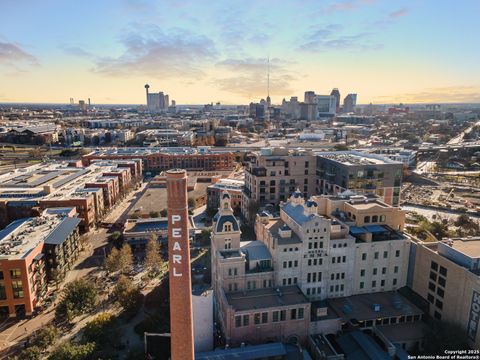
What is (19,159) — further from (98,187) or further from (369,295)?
(369,295)

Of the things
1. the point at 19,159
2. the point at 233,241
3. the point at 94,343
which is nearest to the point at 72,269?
the point at 94,343

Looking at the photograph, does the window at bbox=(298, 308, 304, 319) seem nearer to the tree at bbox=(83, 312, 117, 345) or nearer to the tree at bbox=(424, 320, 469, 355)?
the tree at bbox=(424, 320, 469, 355)

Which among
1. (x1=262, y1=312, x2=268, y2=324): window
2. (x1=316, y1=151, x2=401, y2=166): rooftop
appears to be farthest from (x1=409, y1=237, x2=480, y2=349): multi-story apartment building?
(x1=316, y1=151, x2=401, y2=166): rooftop

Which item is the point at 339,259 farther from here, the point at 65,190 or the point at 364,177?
the point at 65,190

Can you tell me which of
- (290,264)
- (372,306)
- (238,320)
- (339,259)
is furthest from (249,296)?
(372,306)

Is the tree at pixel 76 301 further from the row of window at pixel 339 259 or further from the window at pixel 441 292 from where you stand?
the window at pixel 441 292

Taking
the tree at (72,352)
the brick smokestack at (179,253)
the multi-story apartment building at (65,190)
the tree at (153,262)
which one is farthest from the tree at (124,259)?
the brick smokestack at (179,253)
